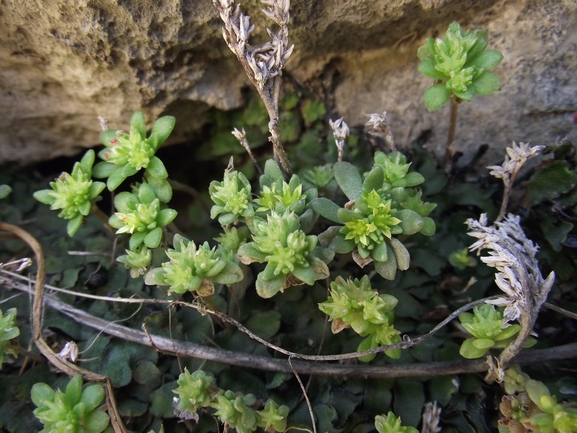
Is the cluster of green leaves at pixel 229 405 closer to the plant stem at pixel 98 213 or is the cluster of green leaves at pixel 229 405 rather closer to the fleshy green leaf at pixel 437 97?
the plant stem at pixel 98 213

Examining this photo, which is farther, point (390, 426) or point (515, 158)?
point (515, 158)

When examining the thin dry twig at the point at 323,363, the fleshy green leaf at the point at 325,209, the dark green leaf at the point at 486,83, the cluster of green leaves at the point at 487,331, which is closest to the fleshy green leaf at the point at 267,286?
the fleshy green leaf at the point at 325,209

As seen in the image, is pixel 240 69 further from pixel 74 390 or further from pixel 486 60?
pixel 74 390

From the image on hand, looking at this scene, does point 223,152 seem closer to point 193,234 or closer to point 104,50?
point 193,234

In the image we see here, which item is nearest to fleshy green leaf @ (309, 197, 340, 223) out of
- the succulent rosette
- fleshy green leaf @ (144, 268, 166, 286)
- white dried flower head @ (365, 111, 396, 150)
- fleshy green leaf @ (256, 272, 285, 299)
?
the succulent rosette

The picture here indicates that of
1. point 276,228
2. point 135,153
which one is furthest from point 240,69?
point 276,228

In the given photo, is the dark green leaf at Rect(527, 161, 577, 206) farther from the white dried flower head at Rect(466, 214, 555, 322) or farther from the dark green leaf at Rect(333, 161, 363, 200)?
the dark green leaf at Rect(333, 161, 363, 200)

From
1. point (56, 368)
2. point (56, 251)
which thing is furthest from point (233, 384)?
point (56, 251)
